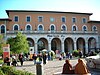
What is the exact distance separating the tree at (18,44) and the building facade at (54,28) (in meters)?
3.16

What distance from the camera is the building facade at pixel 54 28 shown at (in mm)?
45250

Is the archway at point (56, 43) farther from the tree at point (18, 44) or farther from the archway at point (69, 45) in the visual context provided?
the tree at point (18, 44)

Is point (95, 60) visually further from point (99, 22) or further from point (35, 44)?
point (99, 22)

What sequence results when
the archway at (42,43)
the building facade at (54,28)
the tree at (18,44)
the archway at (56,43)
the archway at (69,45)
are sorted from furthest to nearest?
the archway at (69,45)
the archway at (56,43)
the archway at (42,43)
the building facade at (54,28)
the tree at (18,44)

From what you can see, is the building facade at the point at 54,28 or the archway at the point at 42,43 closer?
the building facade at the point at 54,28

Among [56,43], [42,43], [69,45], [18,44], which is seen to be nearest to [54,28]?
[56,43]

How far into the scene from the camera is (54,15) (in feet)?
164

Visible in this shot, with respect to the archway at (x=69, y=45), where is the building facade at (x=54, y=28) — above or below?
above

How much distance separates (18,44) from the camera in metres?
39.7

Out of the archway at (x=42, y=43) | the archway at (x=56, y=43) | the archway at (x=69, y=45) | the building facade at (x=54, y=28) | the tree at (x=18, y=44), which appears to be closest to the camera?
the tree at (x=18, y=44)

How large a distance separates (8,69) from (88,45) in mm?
44858

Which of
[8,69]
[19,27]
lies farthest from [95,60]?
[19,27]

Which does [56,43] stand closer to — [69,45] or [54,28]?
[69,45]

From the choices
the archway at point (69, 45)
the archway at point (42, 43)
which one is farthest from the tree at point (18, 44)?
the archway at point (69, 45)
